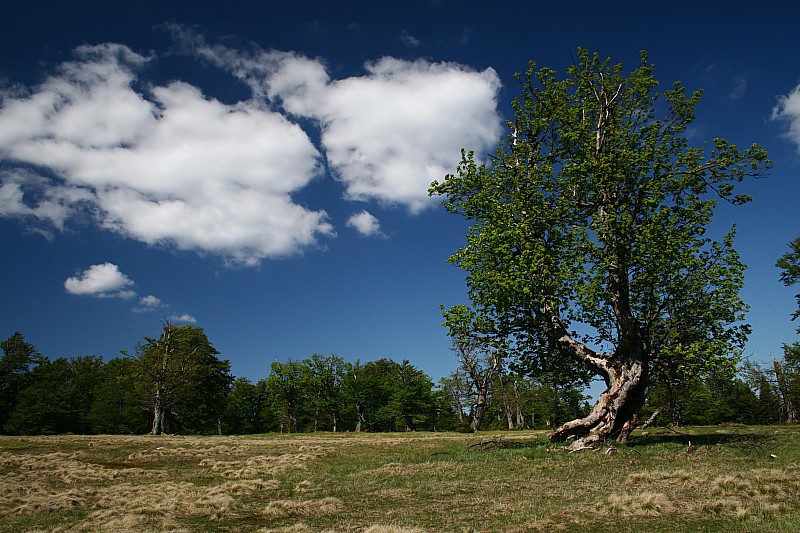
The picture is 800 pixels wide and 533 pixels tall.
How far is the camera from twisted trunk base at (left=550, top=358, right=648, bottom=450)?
22.5 m

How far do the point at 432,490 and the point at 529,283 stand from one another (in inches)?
418

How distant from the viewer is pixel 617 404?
22516 millimetres

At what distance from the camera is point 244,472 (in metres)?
21.1

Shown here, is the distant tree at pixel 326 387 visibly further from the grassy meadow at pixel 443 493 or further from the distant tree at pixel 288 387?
the grassy meadow at pixel 443 493

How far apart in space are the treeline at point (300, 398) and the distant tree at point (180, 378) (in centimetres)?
25

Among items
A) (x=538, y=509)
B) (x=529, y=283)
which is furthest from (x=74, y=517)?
(x=529, y=283)

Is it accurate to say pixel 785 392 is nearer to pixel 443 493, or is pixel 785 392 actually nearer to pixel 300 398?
pixel 300 398

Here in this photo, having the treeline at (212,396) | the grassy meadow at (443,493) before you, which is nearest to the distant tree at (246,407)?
the treeline at (212,396)

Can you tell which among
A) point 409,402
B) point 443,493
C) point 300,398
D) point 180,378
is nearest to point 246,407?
point 300,398

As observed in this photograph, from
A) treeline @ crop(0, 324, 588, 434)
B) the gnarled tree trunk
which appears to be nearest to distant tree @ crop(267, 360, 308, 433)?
treeline @ crop(0, 324, 588, 434)

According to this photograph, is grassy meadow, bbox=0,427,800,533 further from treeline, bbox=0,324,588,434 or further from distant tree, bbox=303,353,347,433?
distant tree, bbox=303,353,347,433

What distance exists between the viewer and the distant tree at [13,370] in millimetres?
77812

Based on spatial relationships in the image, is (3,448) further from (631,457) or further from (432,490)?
(631,457)

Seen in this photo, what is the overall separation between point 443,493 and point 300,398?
270 ft
